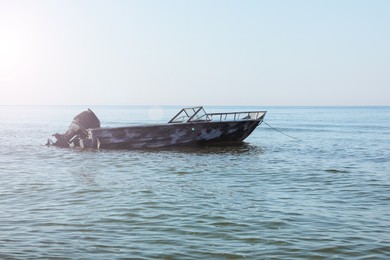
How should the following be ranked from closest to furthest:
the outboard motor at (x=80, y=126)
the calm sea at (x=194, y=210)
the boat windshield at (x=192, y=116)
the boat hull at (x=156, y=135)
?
the calm sea at (x=194, y=210)
the boat hull at (x=156, y=135)
the outboard motor at (x=80, y=126)
the boat windshield at (x=192, y=116)

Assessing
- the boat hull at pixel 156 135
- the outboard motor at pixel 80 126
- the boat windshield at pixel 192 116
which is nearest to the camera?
the boat hull at pixel 156 135

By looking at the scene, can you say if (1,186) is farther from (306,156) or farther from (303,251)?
(306,156)

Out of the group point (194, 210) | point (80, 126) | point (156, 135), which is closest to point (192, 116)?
point (156, 135)

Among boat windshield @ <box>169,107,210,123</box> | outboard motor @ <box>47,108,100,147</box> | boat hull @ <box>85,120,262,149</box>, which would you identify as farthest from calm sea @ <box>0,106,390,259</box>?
boat windshield @ <box>169,107,210,123</box>

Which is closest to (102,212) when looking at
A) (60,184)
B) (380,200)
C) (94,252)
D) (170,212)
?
(170,212)

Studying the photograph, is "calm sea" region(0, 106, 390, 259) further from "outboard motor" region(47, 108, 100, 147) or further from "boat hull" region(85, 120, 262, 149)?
"outboard motor" region(47, 108, 100, 147)

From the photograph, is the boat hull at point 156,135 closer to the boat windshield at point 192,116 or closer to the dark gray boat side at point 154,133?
the dark gray boat side at point 154,133

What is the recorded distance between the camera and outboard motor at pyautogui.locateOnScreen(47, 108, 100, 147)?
948 inches

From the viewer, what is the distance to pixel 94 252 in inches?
271

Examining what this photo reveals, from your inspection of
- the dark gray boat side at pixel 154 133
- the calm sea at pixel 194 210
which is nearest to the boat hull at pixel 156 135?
the dark gray boat side at pixel 154 133

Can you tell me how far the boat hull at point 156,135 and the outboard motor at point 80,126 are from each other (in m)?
0.53

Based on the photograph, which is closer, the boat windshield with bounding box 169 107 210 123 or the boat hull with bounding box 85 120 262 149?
the boat hull with bounding box 85 120 262 149

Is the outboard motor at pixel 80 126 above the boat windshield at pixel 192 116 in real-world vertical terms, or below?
below

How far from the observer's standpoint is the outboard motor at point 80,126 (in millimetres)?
24078
